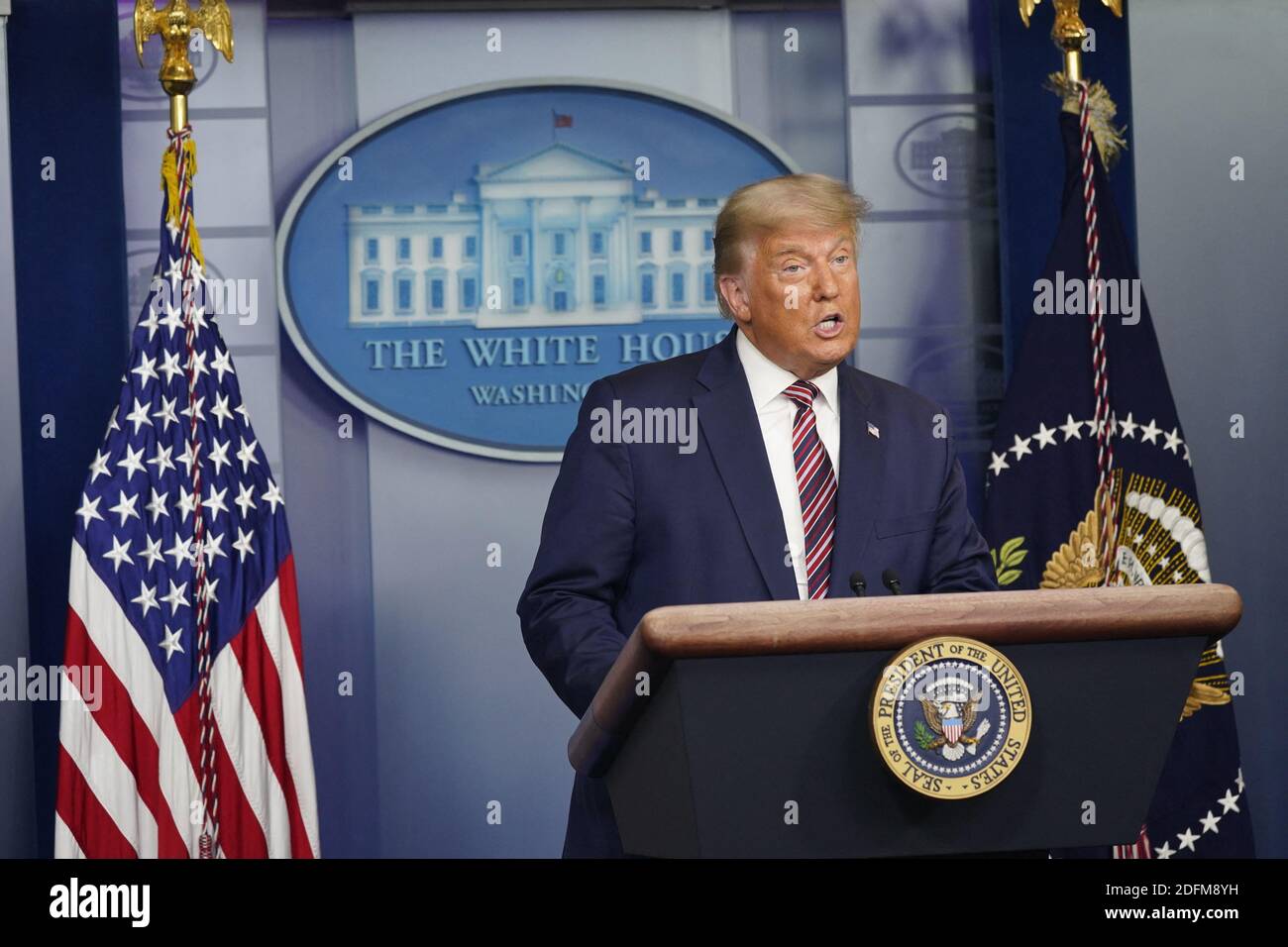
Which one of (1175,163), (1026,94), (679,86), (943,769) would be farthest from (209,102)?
(943,769)

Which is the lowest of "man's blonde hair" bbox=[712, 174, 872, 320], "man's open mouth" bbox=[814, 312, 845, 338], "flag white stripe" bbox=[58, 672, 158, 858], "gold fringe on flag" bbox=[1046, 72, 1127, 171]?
"flag white stripe" bbox=[58, 672, 158, 858]

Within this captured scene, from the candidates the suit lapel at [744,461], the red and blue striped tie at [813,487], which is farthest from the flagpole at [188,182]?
the red and blue striped tie at [813,487]

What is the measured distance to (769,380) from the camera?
105 inches

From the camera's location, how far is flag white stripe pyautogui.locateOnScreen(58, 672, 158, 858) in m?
3.82

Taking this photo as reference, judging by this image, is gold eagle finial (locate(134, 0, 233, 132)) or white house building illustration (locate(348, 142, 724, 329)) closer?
gold eagle finial (locate(134, 0, 233, 132))

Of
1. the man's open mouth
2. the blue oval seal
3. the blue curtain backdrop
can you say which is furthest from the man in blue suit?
the blue curtain backdrop

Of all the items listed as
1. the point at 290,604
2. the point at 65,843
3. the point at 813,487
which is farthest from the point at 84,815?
the point at 813,487

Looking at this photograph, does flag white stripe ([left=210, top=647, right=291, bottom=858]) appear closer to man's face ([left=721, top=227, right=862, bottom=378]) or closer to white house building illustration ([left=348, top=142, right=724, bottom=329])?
white house building illustration ([left=348, top=142, right=724, bottom=329])

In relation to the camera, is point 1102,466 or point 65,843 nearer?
point 65,843

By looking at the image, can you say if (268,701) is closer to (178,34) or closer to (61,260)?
(61,260)

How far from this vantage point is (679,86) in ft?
15.1

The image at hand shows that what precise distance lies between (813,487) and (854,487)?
63mm

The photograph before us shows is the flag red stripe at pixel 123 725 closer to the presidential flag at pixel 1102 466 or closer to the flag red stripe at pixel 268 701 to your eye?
the flag red stripe at pixel 268 701

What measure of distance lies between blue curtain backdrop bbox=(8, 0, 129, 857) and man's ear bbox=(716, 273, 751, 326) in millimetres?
2157
